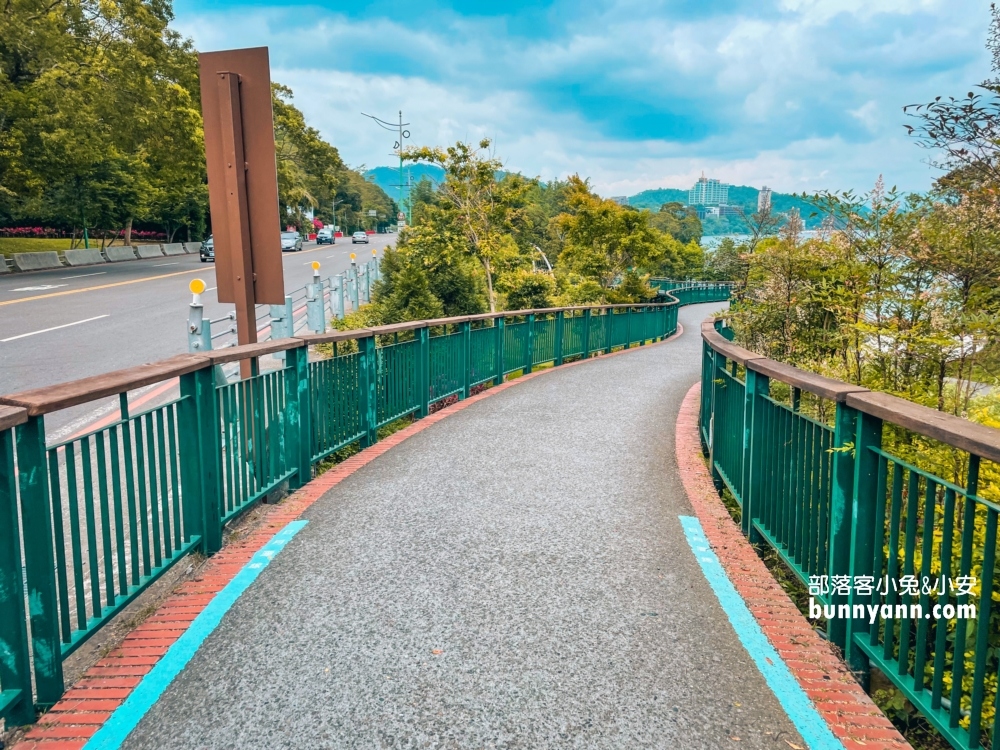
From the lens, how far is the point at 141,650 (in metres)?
3.36

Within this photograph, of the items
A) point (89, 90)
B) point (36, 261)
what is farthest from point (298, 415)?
point (36, 261)

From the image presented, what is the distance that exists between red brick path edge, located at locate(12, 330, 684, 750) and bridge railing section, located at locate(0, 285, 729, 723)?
0.11 metres

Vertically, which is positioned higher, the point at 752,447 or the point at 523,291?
the point at 523,291

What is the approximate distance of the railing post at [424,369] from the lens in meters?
8.72

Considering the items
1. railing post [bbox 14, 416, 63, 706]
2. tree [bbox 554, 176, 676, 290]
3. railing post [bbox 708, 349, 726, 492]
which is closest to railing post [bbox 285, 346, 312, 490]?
railing post [bbox 14, 416, 63, 706]

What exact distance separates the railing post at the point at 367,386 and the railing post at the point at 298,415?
1214 millimetres

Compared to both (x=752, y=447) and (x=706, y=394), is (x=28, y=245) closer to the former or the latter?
(x=706, y=394)

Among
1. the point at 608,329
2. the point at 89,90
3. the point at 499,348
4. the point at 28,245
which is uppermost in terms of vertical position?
the point at 89,90

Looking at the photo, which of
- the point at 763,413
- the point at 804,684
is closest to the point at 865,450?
the point at 804,684

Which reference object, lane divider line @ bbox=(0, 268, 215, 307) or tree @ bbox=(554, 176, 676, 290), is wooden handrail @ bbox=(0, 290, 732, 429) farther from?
tree @ bbox=(554, 176, 676, 290)

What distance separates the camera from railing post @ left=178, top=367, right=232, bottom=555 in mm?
4102

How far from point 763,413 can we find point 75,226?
50686mm

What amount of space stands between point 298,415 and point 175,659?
2.68 metres

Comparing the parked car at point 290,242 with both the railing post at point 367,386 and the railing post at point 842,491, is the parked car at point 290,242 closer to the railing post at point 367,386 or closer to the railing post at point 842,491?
the railing post at point 367,386
